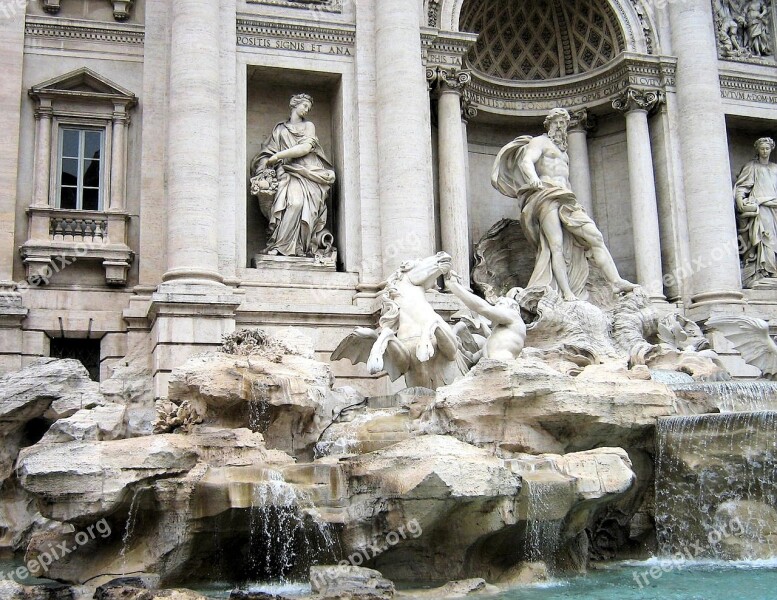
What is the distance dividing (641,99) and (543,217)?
402 cm

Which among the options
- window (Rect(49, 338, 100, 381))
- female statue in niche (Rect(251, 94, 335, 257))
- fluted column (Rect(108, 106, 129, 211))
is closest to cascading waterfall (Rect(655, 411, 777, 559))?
female statue in niche (Rect(251, 94, 335, 257))

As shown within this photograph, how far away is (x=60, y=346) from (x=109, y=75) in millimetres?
5204

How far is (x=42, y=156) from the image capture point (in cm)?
1767

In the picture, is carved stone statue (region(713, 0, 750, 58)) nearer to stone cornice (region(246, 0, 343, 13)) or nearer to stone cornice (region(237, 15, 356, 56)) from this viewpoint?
stone cornice (region(237, 15, 356, 56))

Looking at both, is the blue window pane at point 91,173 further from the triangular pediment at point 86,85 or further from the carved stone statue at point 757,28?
the carved stone statue at point 757,28

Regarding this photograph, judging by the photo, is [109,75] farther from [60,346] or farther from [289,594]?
[289,594]

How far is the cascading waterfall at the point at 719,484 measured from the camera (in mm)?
11977

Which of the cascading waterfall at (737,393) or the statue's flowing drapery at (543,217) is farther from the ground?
the statue's flowing drapery at (543,217)

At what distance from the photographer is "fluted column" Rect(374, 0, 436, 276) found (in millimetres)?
17672

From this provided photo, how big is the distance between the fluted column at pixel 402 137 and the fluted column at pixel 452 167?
20.1 inches

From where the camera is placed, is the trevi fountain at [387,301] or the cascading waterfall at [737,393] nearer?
the trevi fountain at [387,301]

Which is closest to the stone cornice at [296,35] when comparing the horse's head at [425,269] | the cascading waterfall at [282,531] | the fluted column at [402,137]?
the fluted column at [402,137]

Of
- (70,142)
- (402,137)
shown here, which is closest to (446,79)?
(402,137)

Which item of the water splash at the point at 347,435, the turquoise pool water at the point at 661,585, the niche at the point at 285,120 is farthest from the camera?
the niche at the point at 285,120
